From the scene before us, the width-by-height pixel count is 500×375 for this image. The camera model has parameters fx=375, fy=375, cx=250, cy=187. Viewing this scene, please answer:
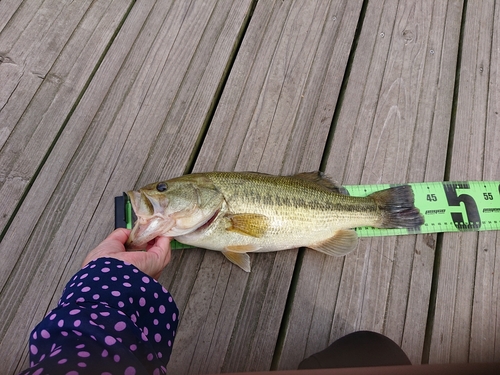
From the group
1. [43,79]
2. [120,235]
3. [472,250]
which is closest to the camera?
[120,235]

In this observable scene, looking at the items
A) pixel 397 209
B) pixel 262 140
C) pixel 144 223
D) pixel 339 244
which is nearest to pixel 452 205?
pixel 397 209

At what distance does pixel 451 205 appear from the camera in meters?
2.87

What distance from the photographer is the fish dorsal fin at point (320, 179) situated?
274 cm

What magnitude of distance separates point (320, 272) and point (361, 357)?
664 mm

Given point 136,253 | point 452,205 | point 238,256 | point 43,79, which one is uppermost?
point 43,79

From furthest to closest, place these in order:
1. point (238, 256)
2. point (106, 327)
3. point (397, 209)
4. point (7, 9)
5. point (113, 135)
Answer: point (7, 9) < point (113, 135) < point (397, 209) < point (238, 256) < point (106, 327)

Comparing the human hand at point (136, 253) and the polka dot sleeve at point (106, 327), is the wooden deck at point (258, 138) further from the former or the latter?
the polka dot sleeve at point (106, 327)

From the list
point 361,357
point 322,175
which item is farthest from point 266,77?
point 361,357

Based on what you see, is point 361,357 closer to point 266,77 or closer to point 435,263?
point 435,263

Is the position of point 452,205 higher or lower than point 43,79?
lower

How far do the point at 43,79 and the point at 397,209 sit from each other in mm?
3033

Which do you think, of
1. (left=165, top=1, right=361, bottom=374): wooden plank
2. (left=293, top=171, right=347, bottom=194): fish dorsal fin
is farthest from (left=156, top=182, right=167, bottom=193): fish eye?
(left=293, top=171, right=347, bottom=194): fish dorsal fin

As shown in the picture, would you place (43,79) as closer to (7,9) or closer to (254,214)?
(7,9)

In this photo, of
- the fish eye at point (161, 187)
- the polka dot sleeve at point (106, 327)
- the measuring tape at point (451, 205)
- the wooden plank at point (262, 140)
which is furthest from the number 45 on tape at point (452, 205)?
the polka dot sleeve at point (106, 327)
